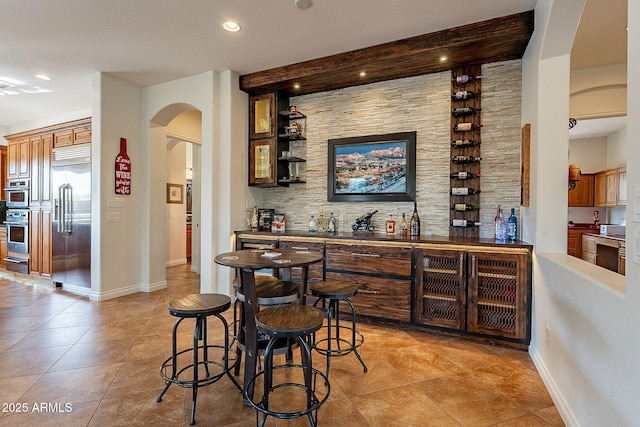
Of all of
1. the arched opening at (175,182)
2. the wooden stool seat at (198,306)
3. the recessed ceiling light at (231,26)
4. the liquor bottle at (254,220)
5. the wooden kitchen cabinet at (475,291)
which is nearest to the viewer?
the wooden stool seat at (198,306)

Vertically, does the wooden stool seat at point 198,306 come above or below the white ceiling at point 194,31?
below

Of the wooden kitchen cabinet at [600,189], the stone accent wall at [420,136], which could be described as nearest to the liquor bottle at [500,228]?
the stone accent wall at [420,136]

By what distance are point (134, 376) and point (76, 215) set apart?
319cm

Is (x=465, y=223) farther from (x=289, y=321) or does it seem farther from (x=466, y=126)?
(x=289, y=321)

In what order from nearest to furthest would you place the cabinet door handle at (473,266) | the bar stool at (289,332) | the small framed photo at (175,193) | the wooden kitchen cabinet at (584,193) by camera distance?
the bar stool at (289,332) < the cabinet door handle at (473,266) < the small framed photo at (175,193) < the wooden kitchen cabinet at (584,193)

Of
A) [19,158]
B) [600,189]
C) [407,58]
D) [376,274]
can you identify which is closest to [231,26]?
[407,58]

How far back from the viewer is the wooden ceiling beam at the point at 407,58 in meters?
2.91

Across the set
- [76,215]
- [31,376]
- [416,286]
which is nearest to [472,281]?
[416,286]

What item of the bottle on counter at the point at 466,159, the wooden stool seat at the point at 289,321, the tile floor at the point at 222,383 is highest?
the bottle on counter at the point at 466,159

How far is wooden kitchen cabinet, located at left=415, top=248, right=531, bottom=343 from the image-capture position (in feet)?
8.99

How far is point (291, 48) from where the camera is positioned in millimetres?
3494

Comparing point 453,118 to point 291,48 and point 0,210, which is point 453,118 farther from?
point 0,210

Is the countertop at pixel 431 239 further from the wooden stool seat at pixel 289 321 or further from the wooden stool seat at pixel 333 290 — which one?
the wooden stool seat at pixel 289 321

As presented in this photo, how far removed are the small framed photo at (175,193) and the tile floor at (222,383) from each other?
135 inches
